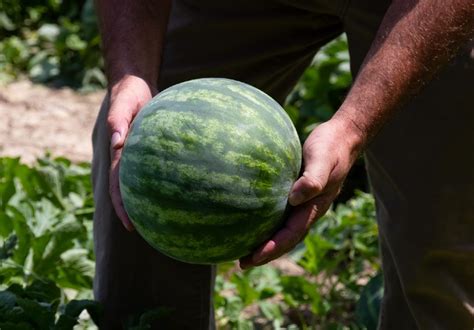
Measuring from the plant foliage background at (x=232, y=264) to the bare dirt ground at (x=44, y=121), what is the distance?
1178mm

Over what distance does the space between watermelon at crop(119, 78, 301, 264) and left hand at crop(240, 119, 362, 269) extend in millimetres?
32

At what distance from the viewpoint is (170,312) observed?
2953 millimetres

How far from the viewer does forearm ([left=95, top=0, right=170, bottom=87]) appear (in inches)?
105

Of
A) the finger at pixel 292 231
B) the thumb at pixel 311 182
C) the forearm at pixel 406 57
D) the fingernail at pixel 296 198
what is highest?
the forearm at pixel 406 57

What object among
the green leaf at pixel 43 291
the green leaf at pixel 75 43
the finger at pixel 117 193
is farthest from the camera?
the green leaf at pixel 75 43

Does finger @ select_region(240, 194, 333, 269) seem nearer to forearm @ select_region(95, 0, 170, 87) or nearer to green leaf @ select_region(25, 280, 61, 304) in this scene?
forearm @ select_region(95, 0, 170, 87)

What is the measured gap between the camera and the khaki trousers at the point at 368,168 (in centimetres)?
257

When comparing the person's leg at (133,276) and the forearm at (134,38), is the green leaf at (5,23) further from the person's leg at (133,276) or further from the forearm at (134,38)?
the forearm at (134,38)

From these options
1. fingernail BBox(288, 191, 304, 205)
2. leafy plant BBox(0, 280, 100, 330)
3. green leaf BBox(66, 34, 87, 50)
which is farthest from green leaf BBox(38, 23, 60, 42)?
fingernail BBox(288, 191, 304, 205)

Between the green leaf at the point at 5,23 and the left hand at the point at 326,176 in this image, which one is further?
the green leaf at the point at 5,23

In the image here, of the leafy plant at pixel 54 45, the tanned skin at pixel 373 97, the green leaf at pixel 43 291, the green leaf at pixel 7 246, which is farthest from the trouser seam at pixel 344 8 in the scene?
the leafy plant at pixel 54 45

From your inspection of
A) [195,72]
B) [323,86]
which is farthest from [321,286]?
[323,86]

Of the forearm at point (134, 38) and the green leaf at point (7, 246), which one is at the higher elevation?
the forearm at point (134, 38)

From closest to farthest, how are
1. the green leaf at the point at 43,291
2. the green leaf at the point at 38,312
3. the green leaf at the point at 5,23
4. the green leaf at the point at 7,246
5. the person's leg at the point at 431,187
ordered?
the person's leg at the point at 431,187 < the green leaf at the point at 38,312 < the green leaf at the point at 43,291 < the green leaf at the point at 7,246 < the green leaf at the point at 5,23
